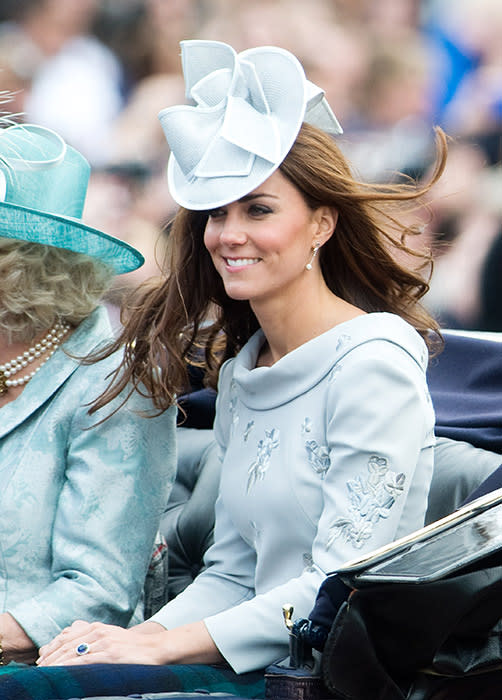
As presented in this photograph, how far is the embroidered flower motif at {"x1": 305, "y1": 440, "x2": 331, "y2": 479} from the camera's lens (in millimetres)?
1793

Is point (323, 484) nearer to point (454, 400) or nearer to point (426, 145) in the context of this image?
point (454, 400)

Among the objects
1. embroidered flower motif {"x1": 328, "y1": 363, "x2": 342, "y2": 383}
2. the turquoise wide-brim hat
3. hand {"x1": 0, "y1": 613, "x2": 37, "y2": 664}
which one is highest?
the turquoise wide-brim hat

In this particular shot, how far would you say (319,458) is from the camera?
1.80 meters

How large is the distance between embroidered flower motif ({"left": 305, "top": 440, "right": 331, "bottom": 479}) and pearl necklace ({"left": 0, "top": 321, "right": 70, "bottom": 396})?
622 mm

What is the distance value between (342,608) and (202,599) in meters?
0.63

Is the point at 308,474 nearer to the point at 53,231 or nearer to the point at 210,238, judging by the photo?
the point at 210,238

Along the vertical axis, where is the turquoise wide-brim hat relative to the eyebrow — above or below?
below

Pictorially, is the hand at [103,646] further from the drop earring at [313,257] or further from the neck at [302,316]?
the drop earring at [313,257]

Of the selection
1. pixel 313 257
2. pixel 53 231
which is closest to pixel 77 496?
pixel 53 231

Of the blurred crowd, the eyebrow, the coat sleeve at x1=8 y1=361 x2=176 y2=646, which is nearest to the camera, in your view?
the eyebrow

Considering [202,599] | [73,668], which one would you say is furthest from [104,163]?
[73,668]

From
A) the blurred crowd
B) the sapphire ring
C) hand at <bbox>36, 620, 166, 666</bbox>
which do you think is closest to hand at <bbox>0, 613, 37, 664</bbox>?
hand at <bbox>36, 620, 166, 666</bbox>

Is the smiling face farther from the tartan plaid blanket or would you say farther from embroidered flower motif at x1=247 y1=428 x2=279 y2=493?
the tartan plaid blanket

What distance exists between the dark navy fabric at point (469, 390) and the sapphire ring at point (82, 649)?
0.85 m
